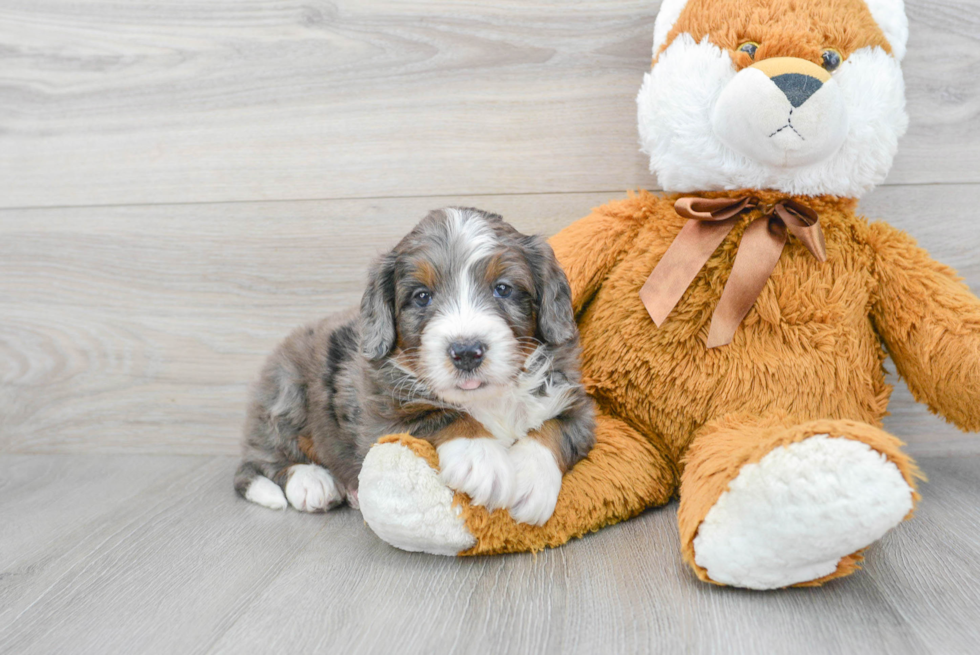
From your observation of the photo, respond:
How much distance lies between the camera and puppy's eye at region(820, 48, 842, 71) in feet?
6.00

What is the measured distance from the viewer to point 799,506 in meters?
1.41

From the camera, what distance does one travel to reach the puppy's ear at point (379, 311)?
1.87 m

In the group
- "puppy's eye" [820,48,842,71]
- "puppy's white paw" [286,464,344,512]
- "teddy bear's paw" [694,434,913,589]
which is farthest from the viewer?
"puppy's white paw" [286,464,344,512]

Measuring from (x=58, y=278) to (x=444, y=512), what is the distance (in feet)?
→ 6.54

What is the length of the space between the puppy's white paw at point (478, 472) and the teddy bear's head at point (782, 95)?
94 centimetres

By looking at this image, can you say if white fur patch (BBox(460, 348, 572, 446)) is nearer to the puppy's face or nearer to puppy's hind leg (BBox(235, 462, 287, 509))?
the puppy's face

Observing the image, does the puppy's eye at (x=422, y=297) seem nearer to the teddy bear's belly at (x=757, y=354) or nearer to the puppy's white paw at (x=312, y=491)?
the teddy bear's belly at (x=757, y=354)

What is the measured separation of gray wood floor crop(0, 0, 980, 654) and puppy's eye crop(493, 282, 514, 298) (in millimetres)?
641

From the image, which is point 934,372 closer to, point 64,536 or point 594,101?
point 594,101

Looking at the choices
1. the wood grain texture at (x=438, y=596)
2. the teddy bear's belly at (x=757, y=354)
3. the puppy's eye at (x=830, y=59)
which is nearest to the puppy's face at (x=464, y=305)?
the teddy bear's belly at (x=757, y=354)

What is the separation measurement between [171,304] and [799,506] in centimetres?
227

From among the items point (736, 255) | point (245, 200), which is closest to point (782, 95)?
point (736, 255)

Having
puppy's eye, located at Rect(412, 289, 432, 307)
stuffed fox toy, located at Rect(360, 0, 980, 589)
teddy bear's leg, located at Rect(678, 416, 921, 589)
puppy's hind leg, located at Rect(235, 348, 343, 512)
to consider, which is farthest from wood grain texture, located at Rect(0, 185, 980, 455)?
teddy bear's leg, located at Rect(678, 416, 921, 589)

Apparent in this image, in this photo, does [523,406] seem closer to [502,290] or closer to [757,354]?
[502,290]
